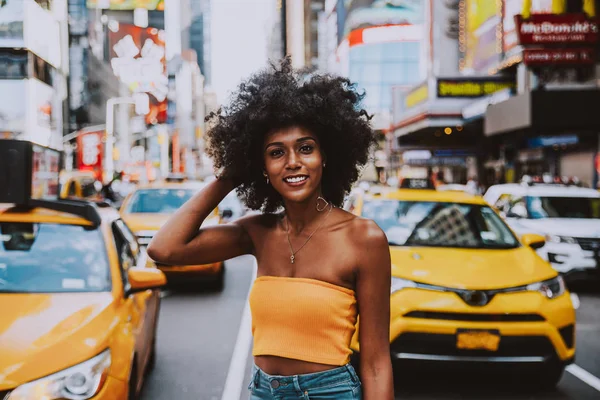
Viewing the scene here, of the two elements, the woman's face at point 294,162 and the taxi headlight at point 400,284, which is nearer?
the woman's face at point 294,162

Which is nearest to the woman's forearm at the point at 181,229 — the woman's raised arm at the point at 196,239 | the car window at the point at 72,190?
the woman's raised arm at the point at 196,239

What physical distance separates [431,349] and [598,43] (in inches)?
770

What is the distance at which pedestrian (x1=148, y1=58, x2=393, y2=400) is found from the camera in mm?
2436

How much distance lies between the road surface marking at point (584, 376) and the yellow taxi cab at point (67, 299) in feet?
11.9

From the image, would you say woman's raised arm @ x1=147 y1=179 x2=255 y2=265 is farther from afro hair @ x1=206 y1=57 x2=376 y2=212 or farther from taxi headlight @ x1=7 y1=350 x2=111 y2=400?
taxi headlight @ x1=7 y1=350 x2=111 y2=400

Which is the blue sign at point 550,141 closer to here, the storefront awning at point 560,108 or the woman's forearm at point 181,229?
the storefront awning at point 560,108

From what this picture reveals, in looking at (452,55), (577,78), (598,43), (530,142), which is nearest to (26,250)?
(598,43)

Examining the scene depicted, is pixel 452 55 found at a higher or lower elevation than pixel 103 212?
higher

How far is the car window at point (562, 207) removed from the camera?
12391 mm

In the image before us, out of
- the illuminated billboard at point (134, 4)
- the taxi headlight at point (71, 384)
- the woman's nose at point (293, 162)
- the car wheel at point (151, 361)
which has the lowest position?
the car wheel at point (151, 361)

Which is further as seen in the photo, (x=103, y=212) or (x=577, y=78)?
(x=577, y=78)

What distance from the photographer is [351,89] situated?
2912mm

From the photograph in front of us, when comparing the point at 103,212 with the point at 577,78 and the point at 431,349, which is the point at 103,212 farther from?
the point at 577,78

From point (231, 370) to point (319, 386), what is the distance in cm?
429
